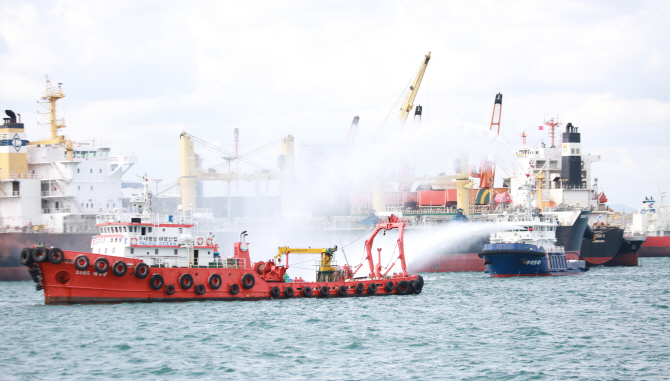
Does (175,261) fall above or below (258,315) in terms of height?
above

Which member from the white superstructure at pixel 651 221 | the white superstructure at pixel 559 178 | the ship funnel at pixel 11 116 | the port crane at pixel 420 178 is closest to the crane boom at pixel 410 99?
the port crane at pixel 420 178

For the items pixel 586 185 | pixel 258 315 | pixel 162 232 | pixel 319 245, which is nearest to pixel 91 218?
pixel 319 245

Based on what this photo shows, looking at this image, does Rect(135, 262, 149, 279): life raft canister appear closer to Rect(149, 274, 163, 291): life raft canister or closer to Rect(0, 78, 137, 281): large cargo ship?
Rect(149, 274, 163, 291): life raft canister

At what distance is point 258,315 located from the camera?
35406mm

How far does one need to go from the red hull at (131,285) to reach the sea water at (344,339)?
0.51 m

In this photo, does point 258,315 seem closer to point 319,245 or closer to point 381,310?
point 381,310

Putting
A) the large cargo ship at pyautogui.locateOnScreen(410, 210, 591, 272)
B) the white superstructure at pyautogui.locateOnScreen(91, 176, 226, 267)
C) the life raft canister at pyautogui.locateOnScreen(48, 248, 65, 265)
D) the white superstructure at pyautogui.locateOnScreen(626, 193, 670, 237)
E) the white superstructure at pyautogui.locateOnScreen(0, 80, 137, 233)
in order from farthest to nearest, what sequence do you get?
the white superstructure at pyautogui.locateOnScreen(626, 193, 670, 237) < the large cargo ship at pyautogui.locateOnScreen(410, 210, 591, 272) < the white superstructure at pyautogui.locateOnScreen(0, 80, 137, 233) < the white superstructure at pyautogui.locateOnScreen(91, 176, 226, 267) < the life raft canister at pyautogui.locateOnScreen(48, 248, 65, 265)

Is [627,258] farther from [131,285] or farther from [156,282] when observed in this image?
[131,285]

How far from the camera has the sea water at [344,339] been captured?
24.5 metres

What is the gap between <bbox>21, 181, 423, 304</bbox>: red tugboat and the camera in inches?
1382

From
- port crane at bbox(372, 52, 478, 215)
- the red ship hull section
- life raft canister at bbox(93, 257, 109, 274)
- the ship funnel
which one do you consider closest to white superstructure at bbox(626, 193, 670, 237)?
the red ship hull section

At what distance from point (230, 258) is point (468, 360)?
16.8 metres

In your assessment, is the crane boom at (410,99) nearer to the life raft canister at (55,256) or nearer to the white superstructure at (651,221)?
the white superstructure at (651,221)

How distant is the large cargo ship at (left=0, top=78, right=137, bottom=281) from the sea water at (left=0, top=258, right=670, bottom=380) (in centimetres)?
1843
